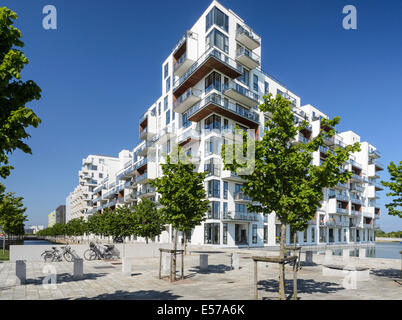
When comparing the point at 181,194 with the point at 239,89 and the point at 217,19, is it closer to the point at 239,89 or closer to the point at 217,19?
the point at 239,89

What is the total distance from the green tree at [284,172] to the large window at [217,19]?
35.0 meters

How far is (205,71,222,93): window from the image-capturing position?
4097 centimetres

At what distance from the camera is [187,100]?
139ft

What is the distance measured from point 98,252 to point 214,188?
63.5ft

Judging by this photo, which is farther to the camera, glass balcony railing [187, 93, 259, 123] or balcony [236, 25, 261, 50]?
balcony [236, 25, 261, 50]

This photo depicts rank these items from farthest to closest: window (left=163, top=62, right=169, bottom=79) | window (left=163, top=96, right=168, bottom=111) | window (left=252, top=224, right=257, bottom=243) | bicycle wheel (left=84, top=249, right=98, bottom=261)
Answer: window (left=163, top=62, right=169, bottom=79)
window (left=163, top=96, right=168, bottom=111)
window (left=252, top=224, right=257, bottom=243)
bicycle wheel (left=84, top=249, right=98, bottom=261)

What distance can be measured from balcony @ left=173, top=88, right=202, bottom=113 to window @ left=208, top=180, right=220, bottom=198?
1131 cm

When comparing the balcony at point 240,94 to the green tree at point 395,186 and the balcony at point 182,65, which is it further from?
the green tree at point 395,186

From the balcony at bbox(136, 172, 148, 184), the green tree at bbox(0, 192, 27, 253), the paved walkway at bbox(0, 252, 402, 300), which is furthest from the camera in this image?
the balcony at bbox(136, 172, 148, 184)

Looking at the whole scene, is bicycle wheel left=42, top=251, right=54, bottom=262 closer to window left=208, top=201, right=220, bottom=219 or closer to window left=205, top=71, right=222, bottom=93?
window left=208, top=201, right=220, bottom=219

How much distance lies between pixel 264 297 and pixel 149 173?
44.4m

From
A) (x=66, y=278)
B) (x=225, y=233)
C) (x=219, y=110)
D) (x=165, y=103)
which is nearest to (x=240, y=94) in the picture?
(x=219, y=110)

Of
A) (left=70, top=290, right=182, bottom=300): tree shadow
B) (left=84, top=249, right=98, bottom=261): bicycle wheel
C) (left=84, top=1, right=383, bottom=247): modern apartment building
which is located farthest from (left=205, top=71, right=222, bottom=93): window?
(left=70, top=290, right=182, bottom=300): tree shadow
